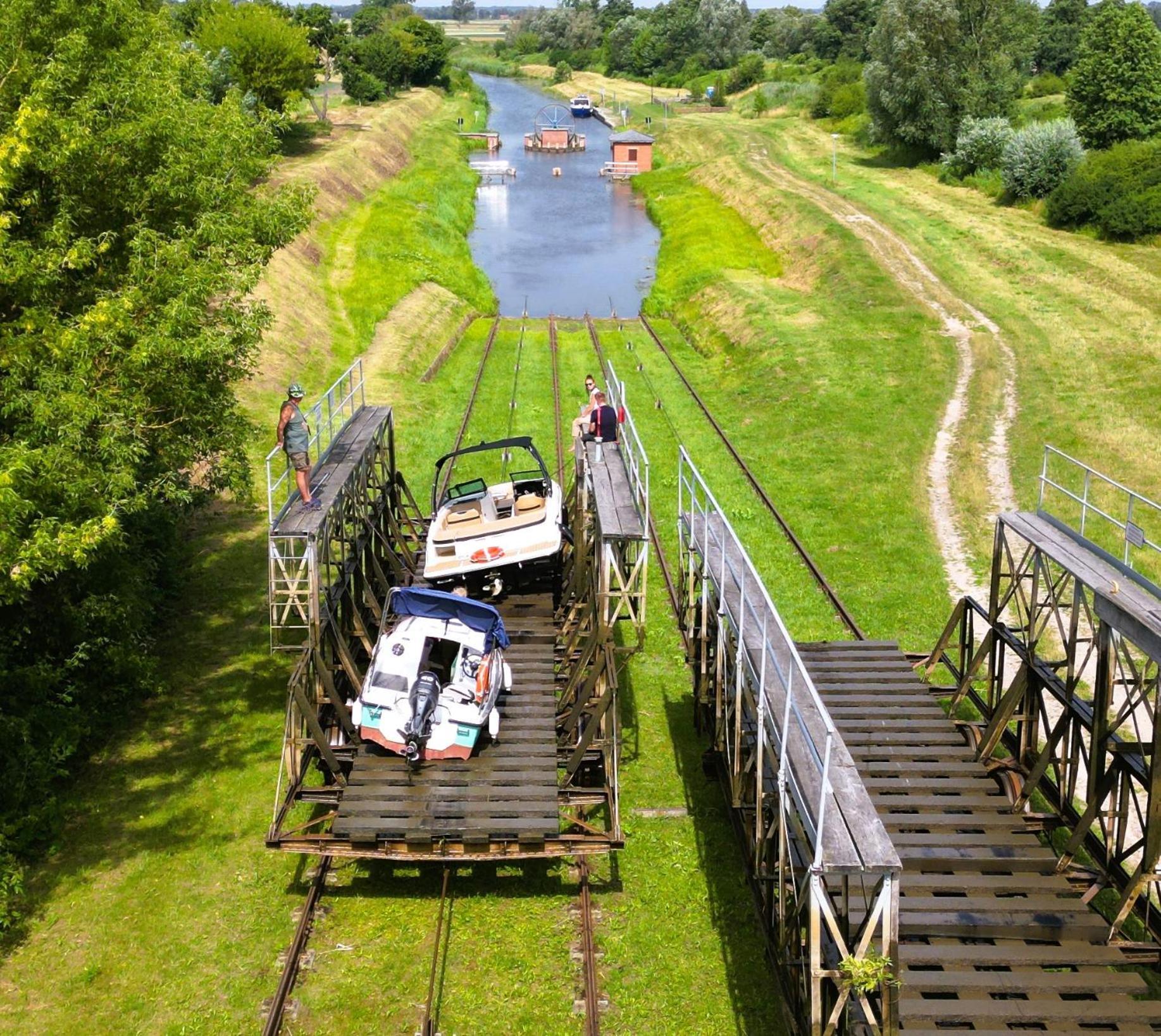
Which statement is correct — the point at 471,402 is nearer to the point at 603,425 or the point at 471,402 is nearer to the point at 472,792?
the point at 603,425

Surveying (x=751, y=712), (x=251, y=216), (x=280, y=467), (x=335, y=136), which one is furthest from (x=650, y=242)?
(x=751, y=712)

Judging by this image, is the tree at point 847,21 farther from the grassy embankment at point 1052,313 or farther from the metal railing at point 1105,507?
the metal railing at point 1105,507

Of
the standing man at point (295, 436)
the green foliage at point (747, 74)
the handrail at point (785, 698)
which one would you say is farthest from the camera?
the green foliage at point (747, 74)

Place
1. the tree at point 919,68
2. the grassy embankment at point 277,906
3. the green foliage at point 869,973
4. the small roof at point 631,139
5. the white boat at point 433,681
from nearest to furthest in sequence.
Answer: the green foliage at point 869,973 < the grassy embankment at point 277,906 < the white boat at point 433,681 < the tree at point 919,68 < the small roof at point 631,139

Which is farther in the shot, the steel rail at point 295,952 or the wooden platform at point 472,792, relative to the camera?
the wooden platform at point 472,792

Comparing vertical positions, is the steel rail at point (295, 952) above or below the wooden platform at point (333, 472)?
below

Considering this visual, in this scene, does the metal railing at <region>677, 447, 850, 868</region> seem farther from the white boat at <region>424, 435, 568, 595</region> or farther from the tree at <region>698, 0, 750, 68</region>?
the tree at <region>698, 0, 750, 68</region>

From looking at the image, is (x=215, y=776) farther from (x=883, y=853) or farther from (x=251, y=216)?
(x=883, y=853)

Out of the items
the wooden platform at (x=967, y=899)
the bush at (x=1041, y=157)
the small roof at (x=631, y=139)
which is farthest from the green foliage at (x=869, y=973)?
the small roof at (x=631, y=139)

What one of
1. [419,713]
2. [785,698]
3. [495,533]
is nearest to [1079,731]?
[785,698]
